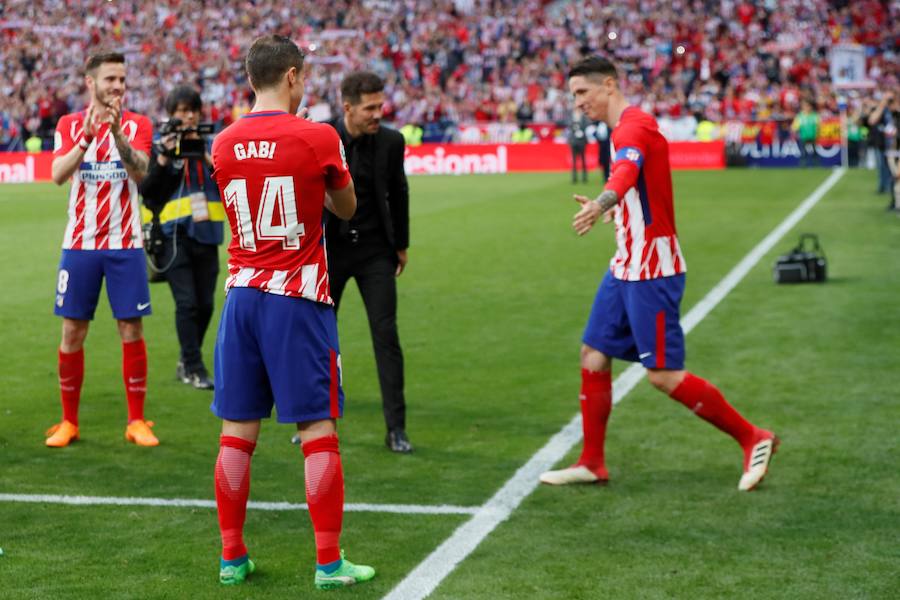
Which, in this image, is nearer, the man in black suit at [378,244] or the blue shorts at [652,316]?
the blue shorts at [652,316]

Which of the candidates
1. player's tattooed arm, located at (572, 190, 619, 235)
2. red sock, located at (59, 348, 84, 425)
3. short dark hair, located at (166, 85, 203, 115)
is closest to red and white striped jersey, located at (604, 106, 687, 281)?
player's tattooed arm, located at (572, 190, 619, 235)

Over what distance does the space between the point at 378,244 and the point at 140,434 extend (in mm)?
1782

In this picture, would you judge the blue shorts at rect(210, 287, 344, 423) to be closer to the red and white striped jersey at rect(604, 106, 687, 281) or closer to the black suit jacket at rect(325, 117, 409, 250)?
the red and white striped jersey at rect(604, 106, 687, 281)

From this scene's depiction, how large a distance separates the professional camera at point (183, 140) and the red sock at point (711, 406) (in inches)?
128

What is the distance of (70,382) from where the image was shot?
770cm

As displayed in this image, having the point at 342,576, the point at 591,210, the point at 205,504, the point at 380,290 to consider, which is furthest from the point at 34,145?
the point at 342,576

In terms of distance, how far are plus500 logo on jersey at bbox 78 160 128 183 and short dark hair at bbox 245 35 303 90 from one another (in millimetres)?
2716

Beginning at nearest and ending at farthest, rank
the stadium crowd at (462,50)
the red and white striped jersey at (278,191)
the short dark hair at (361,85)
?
the red and white striped jersey at (278,191) < the short dark hair at (361,85) < the stadium crowd at (462,50)

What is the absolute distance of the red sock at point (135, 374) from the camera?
772 centimetres

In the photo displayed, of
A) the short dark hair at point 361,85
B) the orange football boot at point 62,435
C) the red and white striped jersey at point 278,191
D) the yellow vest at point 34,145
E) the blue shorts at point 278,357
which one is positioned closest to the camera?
the red and white striped jersey at point 278,191

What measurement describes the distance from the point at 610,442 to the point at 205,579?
3.02 m

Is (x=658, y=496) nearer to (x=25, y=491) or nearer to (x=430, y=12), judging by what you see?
(x=25, y=491)

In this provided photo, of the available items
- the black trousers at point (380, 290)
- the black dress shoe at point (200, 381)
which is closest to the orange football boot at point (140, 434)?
the black trousers at point (380, 290)

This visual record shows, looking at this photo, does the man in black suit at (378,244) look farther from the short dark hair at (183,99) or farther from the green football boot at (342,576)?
the green football boot at (342,576)
